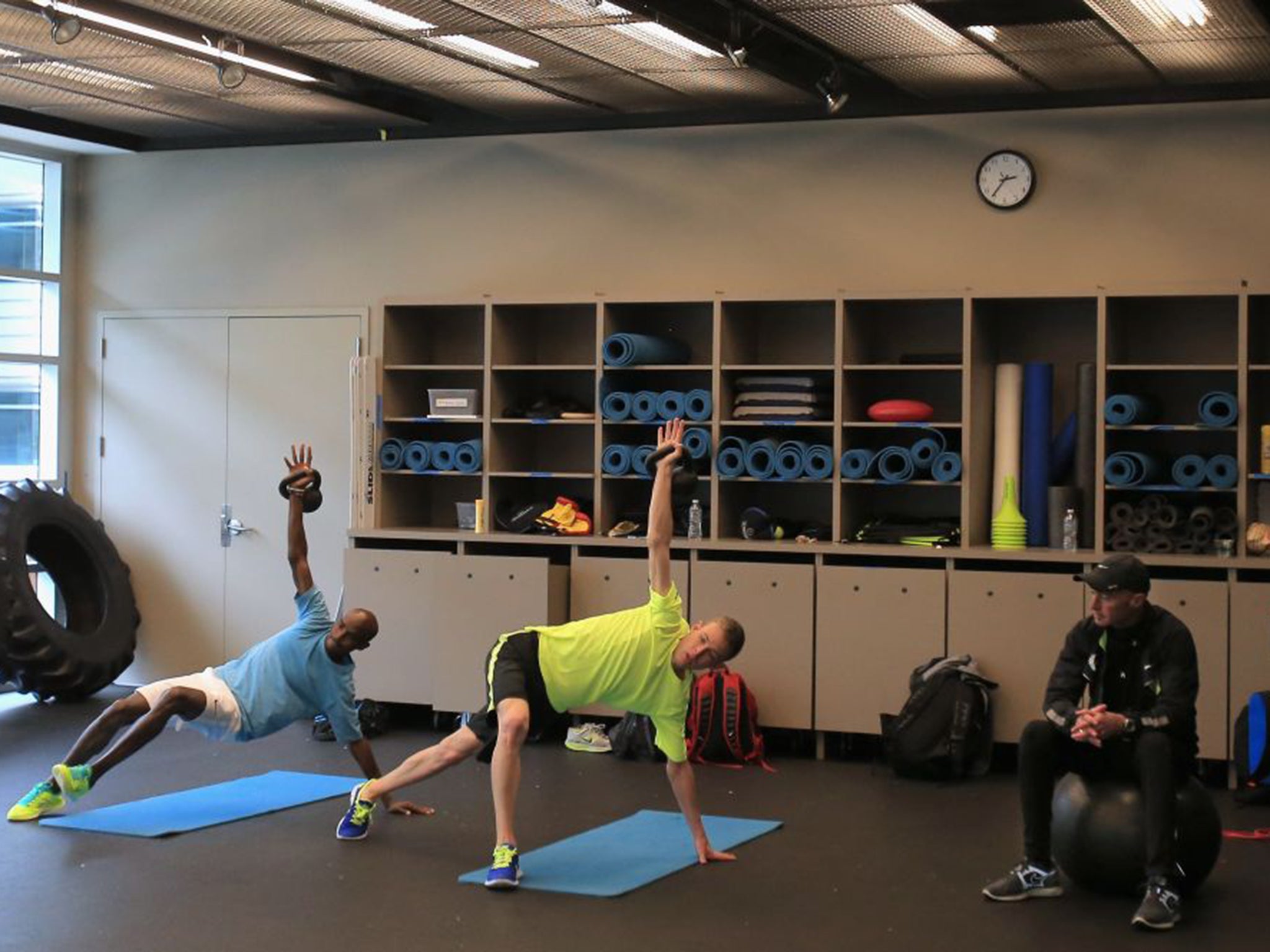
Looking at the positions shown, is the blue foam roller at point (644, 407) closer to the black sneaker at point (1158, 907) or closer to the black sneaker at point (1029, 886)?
the black sneaker at point (1029, 886)

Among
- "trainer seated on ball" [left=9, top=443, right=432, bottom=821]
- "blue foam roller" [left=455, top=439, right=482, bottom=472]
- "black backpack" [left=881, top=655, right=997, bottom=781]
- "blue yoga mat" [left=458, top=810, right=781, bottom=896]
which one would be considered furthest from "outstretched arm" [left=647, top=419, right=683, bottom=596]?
"blue foam roller" [left=455, top=439, right=482, bottom=472]

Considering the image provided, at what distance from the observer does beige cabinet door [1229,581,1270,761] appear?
24.7 feet

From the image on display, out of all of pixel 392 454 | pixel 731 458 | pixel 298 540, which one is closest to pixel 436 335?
pixel 392 454

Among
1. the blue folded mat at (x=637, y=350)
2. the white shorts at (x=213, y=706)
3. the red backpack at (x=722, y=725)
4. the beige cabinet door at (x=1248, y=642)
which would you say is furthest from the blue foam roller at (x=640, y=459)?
the beige cabinet door at (x=1248, y=642)

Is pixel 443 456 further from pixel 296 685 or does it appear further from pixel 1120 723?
pixel 1120 723

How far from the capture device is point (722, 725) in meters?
8.10

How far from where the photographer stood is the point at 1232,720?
759 cm

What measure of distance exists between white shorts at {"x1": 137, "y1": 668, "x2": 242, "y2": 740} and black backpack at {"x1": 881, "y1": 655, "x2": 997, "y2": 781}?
295cm

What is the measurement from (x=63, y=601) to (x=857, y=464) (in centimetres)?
483

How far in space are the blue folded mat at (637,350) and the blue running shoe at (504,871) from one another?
3.51 m

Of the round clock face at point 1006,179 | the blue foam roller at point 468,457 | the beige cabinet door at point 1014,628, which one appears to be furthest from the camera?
the blue foam roller at point 468,457

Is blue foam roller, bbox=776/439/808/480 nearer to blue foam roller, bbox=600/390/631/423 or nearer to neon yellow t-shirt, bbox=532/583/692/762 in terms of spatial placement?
blue foam roller, bbox=600/390/631/423

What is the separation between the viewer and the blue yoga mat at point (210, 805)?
21.4ft

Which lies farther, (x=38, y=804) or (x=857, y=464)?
(x=857, y=464)
